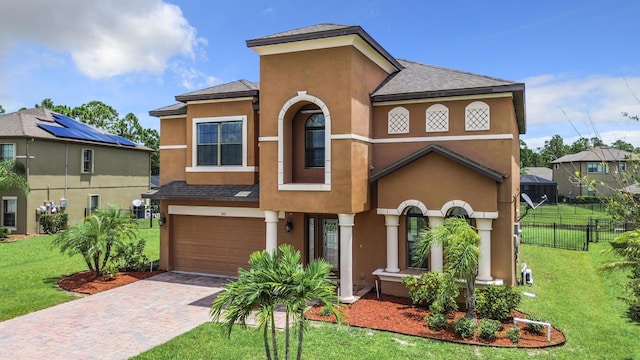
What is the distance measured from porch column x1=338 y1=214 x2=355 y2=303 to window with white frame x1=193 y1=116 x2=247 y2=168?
5.01 m

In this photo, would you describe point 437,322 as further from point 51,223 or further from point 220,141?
point 51,223

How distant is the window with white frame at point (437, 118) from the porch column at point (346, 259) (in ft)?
12.6

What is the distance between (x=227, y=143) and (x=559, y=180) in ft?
191

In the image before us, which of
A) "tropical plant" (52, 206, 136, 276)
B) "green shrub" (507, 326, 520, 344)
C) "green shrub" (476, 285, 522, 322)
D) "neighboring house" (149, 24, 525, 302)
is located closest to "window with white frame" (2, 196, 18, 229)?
"tropical plant" (52, 206, 136, 276)

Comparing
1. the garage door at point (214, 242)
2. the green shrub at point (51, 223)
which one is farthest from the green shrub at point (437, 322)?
the green shrub at point (51, 223)

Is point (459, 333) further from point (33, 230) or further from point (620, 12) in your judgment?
point (33, 230)

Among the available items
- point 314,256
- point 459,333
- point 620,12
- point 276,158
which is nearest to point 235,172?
point 276,158

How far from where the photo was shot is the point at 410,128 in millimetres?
13203

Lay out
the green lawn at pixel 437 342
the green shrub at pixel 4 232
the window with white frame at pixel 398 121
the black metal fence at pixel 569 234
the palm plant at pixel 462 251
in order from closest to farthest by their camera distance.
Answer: the green lawn at pixel 437 342
the palm plant at pixel 462 251
the window with white frame at pixel 398 121
the black metal fence at pixel 569 234
the green shrub at pixel 4 232

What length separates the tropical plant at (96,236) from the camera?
13.9 meters

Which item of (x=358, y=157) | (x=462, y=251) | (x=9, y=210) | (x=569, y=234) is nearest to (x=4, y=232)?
(x=9, y=210)

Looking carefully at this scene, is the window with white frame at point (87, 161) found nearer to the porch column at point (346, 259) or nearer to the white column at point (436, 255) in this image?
the porch column at point (346, 259)

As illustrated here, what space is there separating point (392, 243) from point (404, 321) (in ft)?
9.09

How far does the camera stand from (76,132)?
96.6 ft
